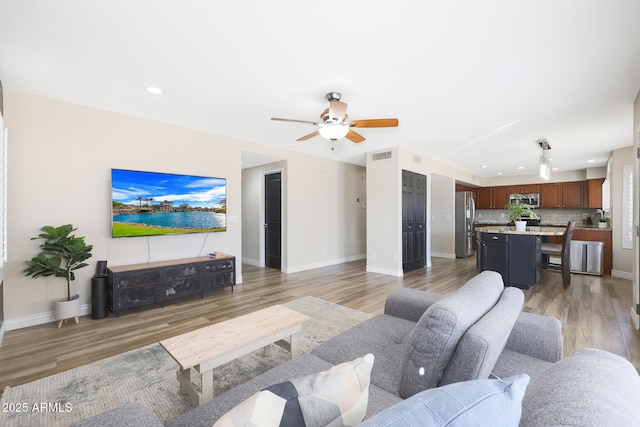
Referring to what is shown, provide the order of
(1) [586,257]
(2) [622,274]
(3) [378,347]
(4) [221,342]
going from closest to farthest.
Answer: (3) [378,347]
(4) [221,342]
(2) [622,274]
(1) [586,257]

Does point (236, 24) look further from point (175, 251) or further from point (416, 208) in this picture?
point (416, 208)

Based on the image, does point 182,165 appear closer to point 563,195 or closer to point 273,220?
point 273,220

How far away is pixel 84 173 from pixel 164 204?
905mm

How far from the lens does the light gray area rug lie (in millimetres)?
1705

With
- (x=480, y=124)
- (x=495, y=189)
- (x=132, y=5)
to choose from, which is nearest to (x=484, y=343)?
(x=132, y=5)

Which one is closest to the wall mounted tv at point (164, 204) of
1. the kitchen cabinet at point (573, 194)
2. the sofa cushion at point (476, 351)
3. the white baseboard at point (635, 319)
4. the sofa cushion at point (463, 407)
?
the sofa cushion at point (476, 351)

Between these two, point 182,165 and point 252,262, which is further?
point 252,262

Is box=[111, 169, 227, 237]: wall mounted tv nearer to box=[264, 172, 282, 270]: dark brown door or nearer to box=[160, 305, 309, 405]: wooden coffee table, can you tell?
box=[264, 172, 282, 270]: dark brown door

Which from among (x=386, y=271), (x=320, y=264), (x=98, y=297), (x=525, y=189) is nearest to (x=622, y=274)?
(x=525, y=189)

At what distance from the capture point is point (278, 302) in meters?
3.79

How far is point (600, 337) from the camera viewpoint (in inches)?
107

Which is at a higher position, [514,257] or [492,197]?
[492,197]

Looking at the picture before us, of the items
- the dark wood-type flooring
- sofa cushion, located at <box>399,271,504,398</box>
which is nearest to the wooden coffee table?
sofa cushion, located at <box>399,271,504,398</box>

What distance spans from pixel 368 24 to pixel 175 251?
3678mm
